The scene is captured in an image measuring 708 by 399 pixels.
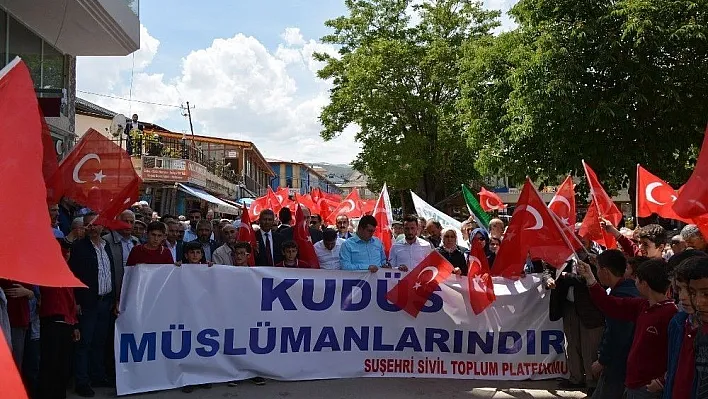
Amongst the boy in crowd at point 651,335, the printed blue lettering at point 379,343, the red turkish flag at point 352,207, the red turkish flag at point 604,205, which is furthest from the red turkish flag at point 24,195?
the red turkish flag at point 352,207

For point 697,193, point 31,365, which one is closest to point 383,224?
point 31,365

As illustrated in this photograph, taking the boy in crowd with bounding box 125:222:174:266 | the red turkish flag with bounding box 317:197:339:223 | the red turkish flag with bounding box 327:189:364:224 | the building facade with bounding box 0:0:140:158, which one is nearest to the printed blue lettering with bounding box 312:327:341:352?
the boy in crowd with bounding box 125:222:174:266

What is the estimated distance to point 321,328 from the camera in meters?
7.03

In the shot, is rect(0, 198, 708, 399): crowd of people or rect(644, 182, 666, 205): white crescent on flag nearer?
rect(0, 198, 708, 399): crowd of people

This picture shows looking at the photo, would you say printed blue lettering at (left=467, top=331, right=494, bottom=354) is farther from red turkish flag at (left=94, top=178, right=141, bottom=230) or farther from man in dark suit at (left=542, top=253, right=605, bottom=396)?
red turkish flag at (left=94, top=178, right=141, bottom=230)

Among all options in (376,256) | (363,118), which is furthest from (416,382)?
(363,118)

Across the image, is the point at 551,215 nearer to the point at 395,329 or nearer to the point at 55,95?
the point at 395,329

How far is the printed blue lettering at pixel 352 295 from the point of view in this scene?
7121 millimetres

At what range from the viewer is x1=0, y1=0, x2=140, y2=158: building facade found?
1115cm

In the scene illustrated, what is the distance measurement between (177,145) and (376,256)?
2860 cm

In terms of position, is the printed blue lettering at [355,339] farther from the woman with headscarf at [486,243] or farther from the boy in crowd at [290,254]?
the woman with headscarf at [486,243]

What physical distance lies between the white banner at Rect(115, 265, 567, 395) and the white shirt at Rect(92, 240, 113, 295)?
179 millimetres

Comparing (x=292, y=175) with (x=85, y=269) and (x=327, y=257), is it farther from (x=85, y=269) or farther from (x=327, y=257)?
(x=85, y=269)

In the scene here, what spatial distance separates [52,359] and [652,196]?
7.34 m
